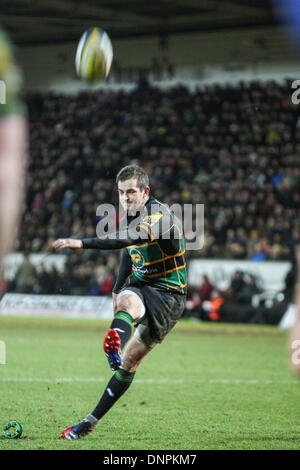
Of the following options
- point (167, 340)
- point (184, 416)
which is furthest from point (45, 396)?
point (167, 340)

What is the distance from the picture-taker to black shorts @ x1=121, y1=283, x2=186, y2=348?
632 cm

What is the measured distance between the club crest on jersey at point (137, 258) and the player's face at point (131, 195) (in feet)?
1.21

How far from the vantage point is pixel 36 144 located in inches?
1253

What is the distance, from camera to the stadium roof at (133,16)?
90.8 feet

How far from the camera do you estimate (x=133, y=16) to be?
29828mm

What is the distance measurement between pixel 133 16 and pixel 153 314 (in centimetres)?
2535

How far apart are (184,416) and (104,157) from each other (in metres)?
22.1

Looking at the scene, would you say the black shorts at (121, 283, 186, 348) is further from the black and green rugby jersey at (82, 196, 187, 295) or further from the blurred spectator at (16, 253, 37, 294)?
the blurred spectator at (16, 253, 37, 294)

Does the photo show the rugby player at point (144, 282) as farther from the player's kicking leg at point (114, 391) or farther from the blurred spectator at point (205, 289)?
the blurred spectator at point (205, 289)

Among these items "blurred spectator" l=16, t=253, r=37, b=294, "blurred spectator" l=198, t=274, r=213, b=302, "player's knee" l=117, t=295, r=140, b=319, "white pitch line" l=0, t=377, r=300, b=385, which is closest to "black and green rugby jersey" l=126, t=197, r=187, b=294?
"player's knee" l=117, t=295, r=140, b=319

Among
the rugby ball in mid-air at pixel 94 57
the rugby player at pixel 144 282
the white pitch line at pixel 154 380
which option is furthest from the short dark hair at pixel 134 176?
the rugby ball in mid-air at pixel 94 57

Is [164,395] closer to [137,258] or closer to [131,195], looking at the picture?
[137,258]
